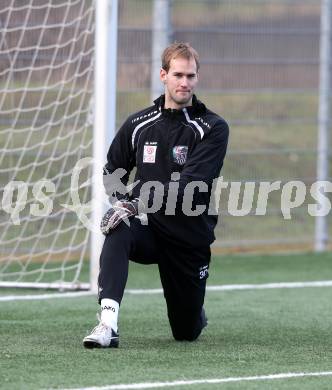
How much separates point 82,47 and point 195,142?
3286 mm

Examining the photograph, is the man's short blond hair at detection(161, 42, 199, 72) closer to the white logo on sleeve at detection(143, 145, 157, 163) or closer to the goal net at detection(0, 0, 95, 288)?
the white logo on sleeve at detection(143, 145, 157, 163)

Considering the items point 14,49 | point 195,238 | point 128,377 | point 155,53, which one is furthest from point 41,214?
point 128,377

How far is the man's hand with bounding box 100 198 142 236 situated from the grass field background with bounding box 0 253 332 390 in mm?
572

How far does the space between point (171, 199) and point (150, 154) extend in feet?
1.15

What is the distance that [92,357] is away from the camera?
202 inches

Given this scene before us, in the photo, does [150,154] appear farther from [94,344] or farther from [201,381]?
[201,381]

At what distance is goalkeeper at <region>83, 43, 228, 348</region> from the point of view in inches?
213

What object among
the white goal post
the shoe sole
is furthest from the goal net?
the shoe sole

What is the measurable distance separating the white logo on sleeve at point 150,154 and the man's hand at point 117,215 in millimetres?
285

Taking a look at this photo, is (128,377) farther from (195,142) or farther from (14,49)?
(14,49)

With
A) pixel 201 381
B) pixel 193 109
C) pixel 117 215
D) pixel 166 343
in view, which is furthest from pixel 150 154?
pixel 201 381

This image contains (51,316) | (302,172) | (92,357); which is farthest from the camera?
(302,172)

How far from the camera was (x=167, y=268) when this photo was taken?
5.69 meters

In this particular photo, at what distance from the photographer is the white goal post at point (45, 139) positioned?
335 inches
